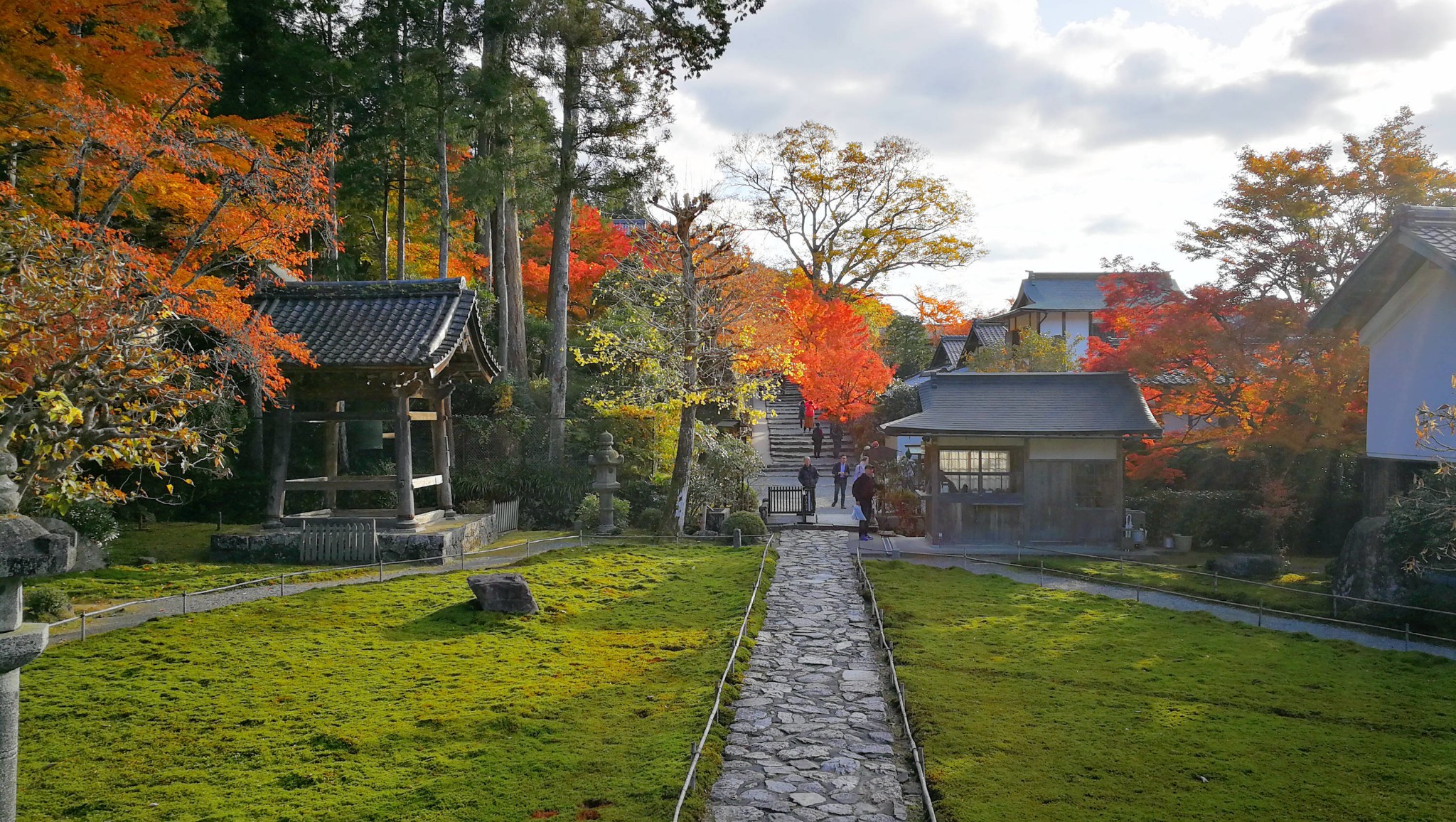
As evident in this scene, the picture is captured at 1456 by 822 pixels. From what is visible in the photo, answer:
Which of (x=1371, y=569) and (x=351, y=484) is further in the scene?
(x=351, y=484)

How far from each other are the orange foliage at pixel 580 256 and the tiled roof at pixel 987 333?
733 inches

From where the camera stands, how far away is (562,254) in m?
24.2

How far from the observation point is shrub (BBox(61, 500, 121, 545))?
1609 centimetres

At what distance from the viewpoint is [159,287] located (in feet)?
37.2

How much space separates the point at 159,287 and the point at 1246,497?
22.2 m

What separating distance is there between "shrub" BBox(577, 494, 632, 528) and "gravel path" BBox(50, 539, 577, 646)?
207 cm

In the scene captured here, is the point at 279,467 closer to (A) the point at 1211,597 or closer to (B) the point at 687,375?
(B) the point at 687,375

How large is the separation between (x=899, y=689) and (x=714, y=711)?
209cm

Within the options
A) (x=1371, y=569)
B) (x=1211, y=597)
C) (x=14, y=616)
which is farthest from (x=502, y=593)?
(x=1371, y=569)

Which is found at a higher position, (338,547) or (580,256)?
(580,256)

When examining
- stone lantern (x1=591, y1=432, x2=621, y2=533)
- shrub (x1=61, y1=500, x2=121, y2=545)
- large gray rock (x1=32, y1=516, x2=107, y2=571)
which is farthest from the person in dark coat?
shrub (x1=61, y1=500, x2=121, y2=545)

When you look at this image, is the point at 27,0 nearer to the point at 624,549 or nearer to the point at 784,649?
the point at 624,549

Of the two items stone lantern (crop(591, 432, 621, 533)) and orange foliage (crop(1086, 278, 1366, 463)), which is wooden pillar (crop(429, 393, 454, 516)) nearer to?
stone lantern (crop(591, 432, 621, 533))

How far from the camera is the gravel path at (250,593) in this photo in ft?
37.4
